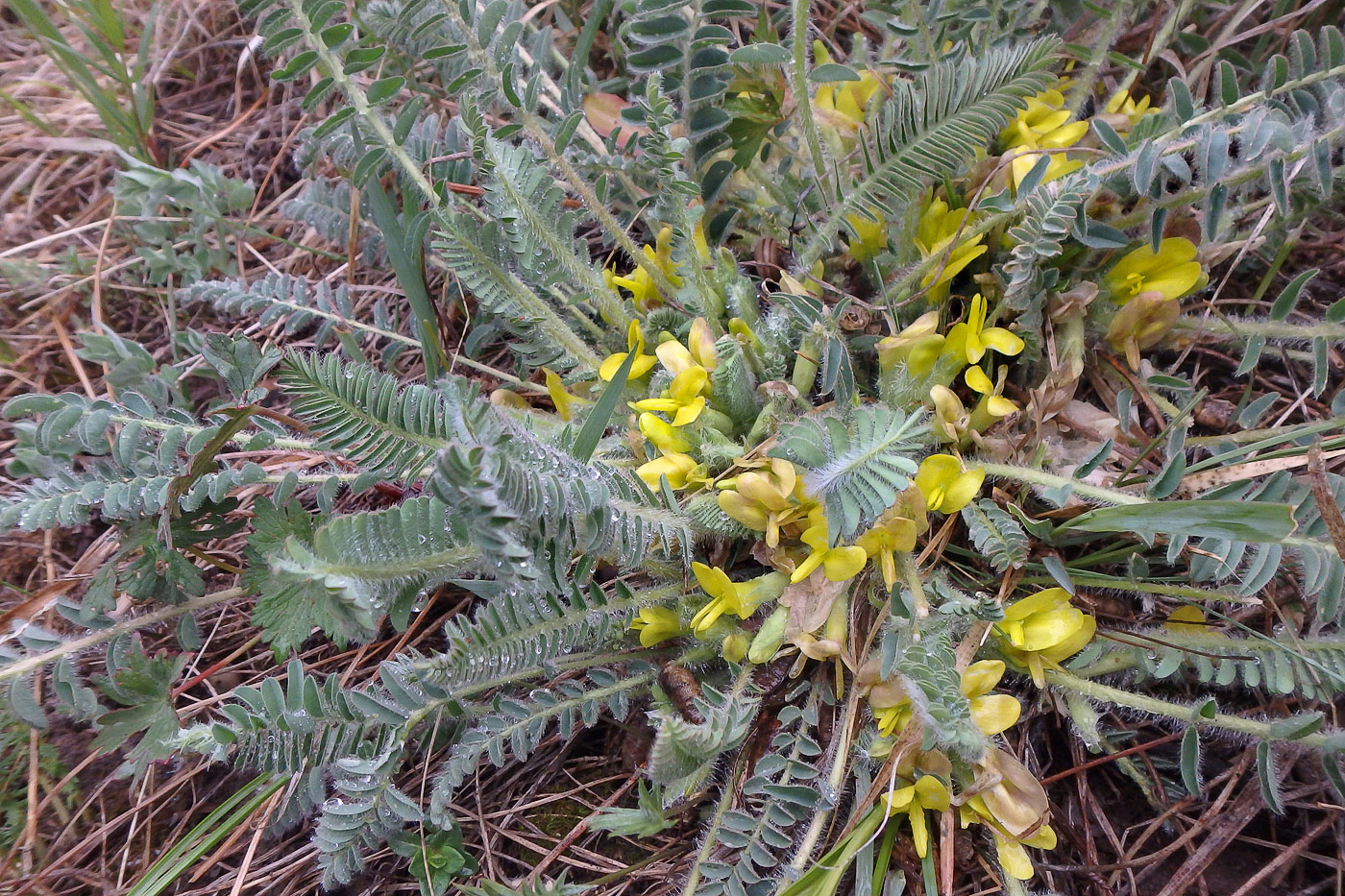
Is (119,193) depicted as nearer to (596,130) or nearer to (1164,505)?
(596,130)

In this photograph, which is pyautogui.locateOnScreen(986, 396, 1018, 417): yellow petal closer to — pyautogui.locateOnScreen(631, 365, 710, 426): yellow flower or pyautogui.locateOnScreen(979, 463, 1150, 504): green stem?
pyautogui.locateOnScreen(979, 463, 1150, 504): green stem

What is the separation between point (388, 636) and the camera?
2242mm

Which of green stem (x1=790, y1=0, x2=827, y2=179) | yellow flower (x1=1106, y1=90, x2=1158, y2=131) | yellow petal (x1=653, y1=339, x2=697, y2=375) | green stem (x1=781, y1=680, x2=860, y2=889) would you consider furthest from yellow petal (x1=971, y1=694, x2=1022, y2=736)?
yellow flower (x1=1106, y1=90, x2=1158, y2=131)

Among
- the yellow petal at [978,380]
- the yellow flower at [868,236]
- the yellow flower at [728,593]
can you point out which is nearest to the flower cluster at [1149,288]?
the yellow petal at [978,380]

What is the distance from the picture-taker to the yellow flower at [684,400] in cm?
178

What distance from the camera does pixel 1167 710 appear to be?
1.62 meters

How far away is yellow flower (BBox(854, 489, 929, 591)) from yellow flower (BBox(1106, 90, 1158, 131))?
107 centimetres

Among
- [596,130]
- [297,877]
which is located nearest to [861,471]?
[596,130]

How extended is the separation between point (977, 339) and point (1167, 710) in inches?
32.7

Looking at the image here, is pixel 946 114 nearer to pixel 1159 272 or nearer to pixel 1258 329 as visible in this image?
pixel 1159 272

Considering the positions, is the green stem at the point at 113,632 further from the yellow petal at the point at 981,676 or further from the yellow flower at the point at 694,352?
the yellow petal at the point at 981,676

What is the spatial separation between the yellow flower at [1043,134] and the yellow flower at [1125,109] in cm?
7

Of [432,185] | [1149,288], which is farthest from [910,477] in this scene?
[432,185]

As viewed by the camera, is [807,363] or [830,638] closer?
[830,638]
